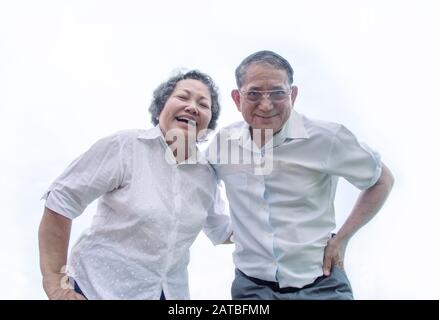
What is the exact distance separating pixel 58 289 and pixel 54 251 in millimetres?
175

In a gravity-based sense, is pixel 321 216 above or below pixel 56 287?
above

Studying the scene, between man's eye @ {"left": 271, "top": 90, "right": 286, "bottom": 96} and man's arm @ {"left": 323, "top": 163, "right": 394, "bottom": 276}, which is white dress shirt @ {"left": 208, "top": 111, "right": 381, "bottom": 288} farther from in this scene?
man's eye @ {"left": 271, "top": 90, "right": 286, "bottom": 96}

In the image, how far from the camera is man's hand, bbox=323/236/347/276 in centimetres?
238

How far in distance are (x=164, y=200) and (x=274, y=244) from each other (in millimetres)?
634

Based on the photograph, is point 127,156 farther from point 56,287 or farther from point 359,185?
point 359,185

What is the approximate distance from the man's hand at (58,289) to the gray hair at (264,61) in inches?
55.8

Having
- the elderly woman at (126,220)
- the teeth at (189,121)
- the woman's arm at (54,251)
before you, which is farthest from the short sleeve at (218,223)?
the woman's arm at (54,251)

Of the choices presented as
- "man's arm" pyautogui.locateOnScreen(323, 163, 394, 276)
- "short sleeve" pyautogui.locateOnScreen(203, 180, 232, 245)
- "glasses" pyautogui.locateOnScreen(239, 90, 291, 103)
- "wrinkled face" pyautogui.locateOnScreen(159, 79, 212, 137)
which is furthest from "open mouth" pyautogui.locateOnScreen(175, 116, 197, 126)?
"man's arm" pyautogui.locateOnScreen(323, 163, 394, 276)

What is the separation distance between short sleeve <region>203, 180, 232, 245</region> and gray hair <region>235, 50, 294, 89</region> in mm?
688

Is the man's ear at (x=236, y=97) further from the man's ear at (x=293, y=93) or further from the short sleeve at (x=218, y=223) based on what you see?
the short sleeve at (x=218, y=223)

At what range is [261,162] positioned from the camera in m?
2.51
